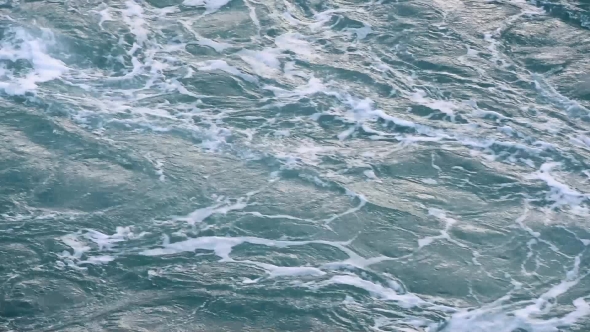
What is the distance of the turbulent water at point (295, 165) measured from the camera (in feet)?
42.5

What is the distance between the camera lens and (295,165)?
51.6 feet

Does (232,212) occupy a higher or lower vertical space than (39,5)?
lower

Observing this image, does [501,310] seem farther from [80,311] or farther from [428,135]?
[80,311]

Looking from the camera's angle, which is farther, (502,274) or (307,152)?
(307,152)

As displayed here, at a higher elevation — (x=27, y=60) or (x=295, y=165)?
(x=27, y=60)

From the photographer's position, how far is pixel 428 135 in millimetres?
16672

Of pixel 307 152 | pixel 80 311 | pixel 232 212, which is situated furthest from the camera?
pixel 307 152

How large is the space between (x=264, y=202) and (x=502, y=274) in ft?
13.3

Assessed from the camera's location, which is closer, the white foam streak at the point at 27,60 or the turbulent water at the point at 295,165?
the turbulent water at the point at 295,165

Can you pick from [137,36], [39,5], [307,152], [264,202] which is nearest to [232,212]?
[264,202]

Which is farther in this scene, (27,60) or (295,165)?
(27,60)

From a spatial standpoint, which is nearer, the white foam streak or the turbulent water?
the turbulent water

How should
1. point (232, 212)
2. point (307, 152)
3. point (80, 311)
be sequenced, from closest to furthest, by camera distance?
point (80, 311) → point (232, 212) → point (307, 152)

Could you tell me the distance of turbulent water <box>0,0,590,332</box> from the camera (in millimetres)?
12969
